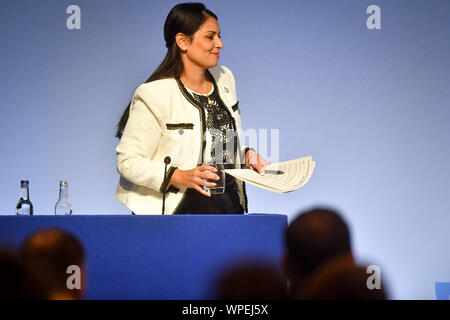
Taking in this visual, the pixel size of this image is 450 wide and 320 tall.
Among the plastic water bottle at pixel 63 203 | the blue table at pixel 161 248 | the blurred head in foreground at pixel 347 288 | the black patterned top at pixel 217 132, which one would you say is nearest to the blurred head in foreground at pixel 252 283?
the blue table at pixel 161 248

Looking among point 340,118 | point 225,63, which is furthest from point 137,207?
point 340,118

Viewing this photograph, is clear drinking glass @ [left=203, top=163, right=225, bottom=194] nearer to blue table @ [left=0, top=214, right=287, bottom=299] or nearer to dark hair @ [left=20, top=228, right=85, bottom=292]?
blue table @ [left=0, top=214, right=287, bottom=299]

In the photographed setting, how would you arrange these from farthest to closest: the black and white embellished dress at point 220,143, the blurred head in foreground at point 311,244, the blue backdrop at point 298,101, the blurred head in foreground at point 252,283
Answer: the blue backdrop at point 298,101 → the black and white embellished dress at point 220,143 → the blurred head in foreground at point 311,244 → the blurred head in foreground at point 252,283

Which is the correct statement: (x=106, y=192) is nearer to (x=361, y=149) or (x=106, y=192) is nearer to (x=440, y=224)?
(x=361, y=149)

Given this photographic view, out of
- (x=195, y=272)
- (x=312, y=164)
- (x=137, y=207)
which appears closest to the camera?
(x=195, y=272)

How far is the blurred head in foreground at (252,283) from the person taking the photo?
1.24m

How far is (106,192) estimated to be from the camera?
3.21 metres

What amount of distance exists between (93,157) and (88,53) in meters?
0.59

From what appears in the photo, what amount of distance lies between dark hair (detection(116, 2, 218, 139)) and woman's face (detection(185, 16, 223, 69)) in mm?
24

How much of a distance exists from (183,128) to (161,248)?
0.76 m

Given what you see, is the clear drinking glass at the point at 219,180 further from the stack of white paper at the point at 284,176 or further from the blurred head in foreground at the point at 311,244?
the blurred head in foreground at the point at 311,244

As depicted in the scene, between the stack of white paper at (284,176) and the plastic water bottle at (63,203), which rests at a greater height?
the stack of white paper at (284,176)

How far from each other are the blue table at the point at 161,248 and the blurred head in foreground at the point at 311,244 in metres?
0.07

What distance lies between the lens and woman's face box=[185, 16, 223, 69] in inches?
82.0
